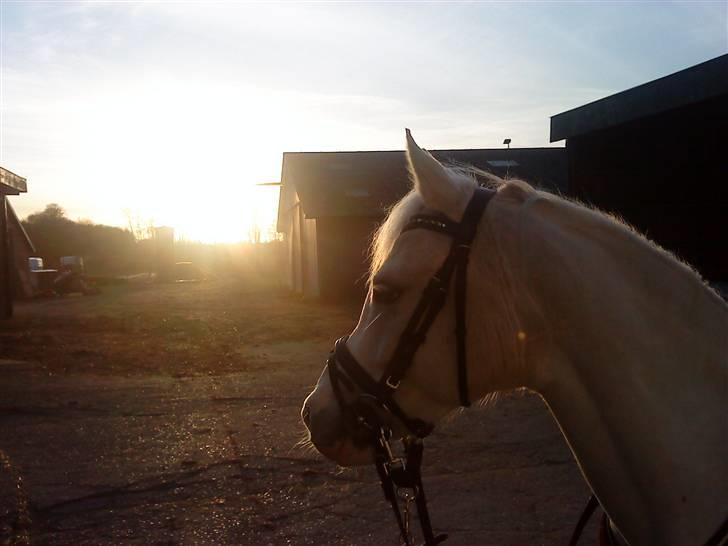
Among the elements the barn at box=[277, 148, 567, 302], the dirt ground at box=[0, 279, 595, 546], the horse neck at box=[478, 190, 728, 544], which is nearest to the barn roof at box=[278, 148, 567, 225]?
the barn at box=[277, 148, 567, 302]

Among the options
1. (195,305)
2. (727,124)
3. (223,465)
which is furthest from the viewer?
(195,305)

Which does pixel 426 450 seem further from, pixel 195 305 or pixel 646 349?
pixel 195 305

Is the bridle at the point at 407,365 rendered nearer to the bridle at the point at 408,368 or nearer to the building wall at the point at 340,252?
the bridle at the point at 408,368

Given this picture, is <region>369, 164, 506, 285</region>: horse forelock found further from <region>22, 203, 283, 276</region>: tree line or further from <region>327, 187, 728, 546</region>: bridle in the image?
<region>22, 203, 283, 276</region>: tree line

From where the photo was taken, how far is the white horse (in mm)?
1624

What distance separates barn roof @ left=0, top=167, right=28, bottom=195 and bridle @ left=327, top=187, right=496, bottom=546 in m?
19.0

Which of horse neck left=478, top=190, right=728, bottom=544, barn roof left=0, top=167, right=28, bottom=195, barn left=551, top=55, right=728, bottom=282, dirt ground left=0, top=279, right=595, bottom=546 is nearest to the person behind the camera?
horse neck left=478, top=190, right=728, bottom=544

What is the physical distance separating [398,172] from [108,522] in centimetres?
2201

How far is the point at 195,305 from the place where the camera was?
2522 cm

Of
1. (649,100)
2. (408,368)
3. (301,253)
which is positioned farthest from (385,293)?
(301,253)

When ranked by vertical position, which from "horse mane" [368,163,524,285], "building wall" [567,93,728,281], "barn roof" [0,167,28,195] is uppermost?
"barn roof" [0,167,28,195]

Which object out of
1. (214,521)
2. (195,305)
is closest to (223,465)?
(214,521)

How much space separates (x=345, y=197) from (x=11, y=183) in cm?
1076

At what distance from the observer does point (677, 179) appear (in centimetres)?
952
